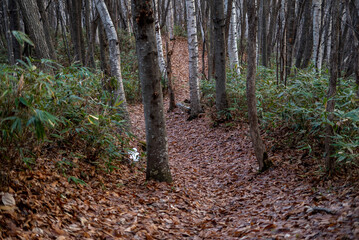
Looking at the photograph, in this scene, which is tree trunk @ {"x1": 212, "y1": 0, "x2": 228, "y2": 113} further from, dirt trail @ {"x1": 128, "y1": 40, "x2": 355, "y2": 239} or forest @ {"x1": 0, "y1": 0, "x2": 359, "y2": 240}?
forest @ {"x1": 0, "y1": 0, "x2": 359, "y2": 240}

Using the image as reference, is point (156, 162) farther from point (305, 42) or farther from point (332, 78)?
point (305, 42)

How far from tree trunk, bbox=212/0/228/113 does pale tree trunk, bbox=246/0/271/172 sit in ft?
11.3

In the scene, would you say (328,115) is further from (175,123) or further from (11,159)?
(175,123)

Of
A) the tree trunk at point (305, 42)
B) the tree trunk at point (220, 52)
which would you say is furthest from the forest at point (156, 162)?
the tree trunk at point (305, 42)

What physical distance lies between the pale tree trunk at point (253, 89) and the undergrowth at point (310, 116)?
756 mm

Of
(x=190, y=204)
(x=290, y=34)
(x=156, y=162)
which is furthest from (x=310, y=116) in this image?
(x=156, y=162)

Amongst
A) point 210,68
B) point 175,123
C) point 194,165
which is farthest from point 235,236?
point 210,68

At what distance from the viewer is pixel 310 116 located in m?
5.14

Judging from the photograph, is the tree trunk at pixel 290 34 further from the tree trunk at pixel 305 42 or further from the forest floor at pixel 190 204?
the forest floor at pixel 190 204

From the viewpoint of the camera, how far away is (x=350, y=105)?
4.77 metres

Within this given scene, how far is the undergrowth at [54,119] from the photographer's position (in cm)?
234

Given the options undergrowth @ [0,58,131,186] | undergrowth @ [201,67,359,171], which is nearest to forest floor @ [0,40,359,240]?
undergrowth @ [0,58,131,186]

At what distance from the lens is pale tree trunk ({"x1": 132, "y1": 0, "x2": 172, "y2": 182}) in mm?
3920

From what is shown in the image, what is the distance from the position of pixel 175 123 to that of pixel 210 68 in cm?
405
